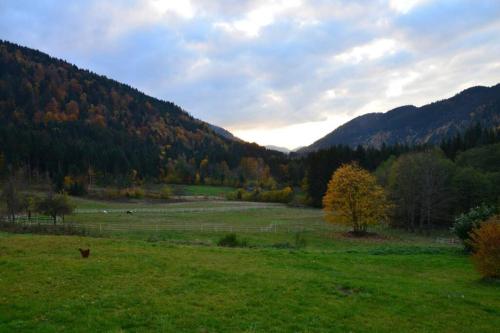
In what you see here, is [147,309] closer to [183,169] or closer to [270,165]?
[183,169]

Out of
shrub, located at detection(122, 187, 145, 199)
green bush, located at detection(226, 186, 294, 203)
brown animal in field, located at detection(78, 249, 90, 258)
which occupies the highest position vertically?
brown animal in field, located at detection(78, 249, 90, 258)

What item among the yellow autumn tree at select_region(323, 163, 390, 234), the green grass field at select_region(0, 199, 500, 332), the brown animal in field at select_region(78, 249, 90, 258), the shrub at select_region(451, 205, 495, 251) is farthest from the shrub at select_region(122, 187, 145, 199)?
the brown animal in field at select_region(78, 249, 90, 258)

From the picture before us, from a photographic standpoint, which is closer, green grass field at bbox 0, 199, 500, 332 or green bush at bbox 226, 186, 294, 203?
green grass field at bbox 0, 199, 500, 332

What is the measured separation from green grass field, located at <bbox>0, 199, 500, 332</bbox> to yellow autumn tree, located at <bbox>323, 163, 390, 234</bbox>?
80.3 feet

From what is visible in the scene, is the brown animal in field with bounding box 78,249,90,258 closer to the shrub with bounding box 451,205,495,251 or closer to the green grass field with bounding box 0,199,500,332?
the green grass field with bounding box 0,199,500,332

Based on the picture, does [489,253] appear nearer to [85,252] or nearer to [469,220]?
[469,220]

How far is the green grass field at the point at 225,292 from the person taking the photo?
11336mm

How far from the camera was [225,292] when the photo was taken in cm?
1423

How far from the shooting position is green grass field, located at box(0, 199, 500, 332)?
11.3m

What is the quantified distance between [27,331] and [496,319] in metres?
14.4

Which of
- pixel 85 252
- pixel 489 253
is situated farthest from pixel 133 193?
pixel 489 253

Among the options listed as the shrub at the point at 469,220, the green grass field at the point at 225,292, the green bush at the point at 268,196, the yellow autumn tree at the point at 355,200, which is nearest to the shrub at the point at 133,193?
the green bush at the point at 268,196

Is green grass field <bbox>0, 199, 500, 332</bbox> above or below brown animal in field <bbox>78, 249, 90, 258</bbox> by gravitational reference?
below

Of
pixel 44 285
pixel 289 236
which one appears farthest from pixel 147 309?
pixel 289 236
